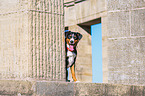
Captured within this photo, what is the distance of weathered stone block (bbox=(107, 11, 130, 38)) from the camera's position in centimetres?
659

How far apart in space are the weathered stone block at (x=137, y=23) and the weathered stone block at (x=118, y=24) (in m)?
0.10

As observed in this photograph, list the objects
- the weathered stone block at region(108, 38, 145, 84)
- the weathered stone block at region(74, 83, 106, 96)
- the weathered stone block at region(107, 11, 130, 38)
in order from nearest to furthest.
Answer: the weathered stone block at region(74, 83, 106, 96) → the weathered stone block at region(108, 38, 145, 84) → the weathered stone block at region(107, 11, 130, 38)

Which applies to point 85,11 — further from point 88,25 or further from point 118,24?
point 118,24

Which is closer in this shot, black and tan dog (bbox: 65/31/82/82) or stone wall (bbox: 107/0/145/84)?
stone wall (bbox: 107/0/145/84)

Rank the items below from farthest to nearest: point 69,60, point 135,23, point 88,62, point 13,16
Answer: point 88,62 < point 69,60 < point 13,16 < point 135,23

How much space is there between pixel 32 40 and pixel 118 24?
6.05 ft

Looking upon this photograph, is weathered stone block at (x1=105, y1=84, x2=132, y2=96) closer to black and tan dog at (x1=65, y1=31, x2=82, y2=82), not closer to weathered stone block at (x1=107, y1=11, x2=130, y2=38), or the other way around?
weathered stone block at (x1=107, y1=11, x2=130, y2=38)

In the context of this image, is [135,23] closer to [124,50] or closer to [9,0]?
[124,50]

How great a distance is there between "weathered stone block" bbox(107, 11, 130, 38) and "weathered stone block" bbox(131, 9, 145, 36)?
0.10 metres

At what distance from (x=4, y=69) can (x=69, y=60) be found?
4.85 m

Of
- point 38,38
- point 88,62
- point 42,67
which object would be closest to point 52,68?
point 42,67

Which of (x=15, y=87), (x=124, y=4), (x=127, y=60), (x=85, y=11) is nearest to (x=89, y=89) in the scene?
(x=127, y=60)

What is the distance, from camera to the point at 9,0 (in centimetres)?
715

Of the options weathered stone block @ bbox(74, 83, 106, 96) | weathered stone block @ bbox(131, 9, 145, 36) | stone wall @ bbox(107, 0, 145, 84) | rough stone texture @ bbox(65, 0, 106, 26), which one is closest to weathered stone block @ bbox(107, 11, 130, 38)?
stone wall @ bbox(107, 0, 145, 84)
